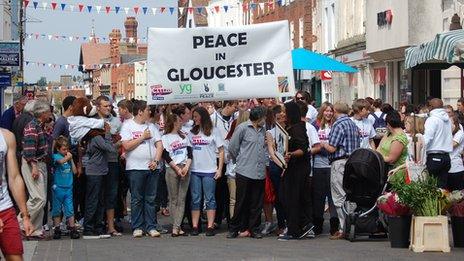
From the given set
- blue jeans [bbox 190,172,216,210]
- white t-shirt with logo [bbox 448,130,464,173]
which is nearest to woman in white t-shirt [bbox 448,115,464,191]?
white t-shirt with logo [bbox 448,130,464,173]

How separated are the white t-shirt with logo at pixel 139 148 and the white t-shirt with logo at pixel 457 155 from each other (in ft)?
13.8

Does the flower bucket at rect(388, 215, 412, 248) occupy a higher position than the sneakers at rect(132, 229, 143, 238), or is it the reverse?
the flower bucket at rect(388, 215, 412, 248)

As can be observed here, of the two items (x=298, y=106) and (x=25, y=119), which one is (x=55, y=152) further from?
(x=298, y=106)

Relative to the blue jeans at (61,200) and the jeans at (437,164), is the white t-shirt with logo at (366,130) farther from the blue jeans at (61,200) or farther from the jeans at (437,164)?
the blue jeans at (61,200)

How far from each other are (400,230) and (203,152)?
331cm

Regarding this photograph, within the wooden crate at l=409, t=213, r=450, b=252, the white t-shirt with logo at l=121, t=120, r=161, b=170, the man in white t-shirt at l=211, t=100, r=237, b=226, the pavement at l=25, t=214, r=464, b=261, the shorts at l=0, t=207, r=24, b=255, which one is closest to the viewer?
the shorts at l=0, t=207, r=24, b=255

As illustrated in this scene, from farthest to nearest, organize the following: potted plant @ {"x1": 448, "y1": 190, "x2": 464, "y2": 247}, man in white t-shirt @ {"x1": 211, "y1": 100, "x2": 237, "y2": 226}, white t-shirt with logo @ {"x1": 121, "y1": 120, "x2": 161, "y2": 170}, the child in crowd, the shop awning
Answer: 1. the shop awning
2. man in white t-shirt @ {"x1": 211, "y1": 100, "x2": 237, "y2": 226}
3. white t-shirt with logo @ {"x1": 121, "y1": 120, "x2": 161, "y2": 170}
4. the child in crowd
5. potted plant @ {"x1": 448, "y1": 190, "x2": 464, "y2": 247}

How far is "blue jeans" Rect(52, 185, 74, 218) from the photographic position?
1496 centimetres

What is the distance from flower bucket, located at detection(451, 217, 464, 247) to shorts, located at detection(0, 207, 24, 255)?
6434mm

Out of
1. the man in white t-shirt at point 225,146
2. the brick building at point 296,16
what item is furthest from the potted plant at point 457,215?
the brick building at point 296,16

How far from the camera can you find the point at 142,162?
49.7 ft

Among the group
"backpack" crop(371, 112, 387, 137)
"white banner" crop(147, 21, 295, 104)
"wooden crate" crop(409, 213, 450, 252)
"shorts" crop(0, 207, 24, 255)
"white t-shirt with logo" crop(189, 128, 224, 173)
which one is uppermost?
"white banner" crop(147, 21, 295, 104)

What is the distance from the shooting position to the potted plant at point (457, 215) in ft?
43.8

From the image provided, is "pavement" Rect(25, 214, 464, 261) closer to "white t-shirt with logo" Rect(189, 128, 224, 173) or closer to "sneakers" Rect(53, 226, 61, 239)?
"sneakers" Rect(53, 226, 61, 239)
